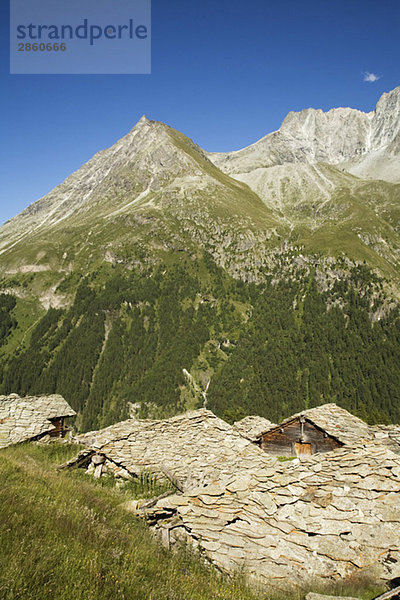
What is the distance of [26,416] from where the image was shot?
2041cm

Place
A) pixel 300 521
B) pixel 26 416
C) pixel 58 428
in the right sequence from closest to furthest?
pixel 300 521
pixel 26 416
pixel 58 428

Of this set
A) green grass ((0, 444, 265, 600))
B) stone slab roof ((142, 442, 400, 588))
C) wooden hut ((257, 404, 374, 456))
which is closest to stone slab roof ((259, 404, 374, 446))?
wooden hut ((257, 404, 374, 456))

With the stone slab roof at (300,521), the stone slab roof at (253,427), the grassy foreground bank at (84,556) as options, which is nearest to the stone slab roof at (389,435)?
the stone slab roof at (253,427)

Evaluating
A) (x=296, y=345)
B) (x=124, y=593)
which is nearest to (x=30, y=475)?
(x=124, y=593)

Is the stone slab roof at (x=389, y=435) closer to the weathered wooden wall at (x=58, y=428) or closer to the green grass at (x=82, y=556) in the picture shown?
the green grass at (x=82, y=556)

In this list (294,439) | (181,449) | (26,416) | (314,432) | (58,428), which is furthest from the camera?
(294,439)

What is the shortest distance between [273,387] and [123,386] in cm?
8813

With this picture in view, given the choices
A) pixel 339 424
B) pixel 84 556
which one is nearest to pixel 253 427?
pixel 339 424

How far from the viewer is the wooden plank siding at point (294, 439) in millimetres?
25250

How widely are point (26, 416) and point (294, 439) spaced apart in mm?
20647

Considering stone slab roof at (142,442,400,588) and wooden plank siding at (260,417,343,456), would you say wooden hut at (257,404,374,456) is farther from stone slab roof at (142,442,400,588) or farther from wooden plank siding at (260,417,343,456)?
stone slab roof at (142,442,400,588)

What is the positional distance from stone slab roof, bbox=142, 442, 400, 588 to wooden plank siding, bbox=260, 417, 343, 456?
52.2 ft

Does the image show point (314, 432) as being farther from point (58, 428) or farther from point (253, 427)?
point (58, 428)

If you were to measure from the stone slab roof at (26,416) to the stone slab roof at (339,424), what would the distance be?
1690 centimetres
